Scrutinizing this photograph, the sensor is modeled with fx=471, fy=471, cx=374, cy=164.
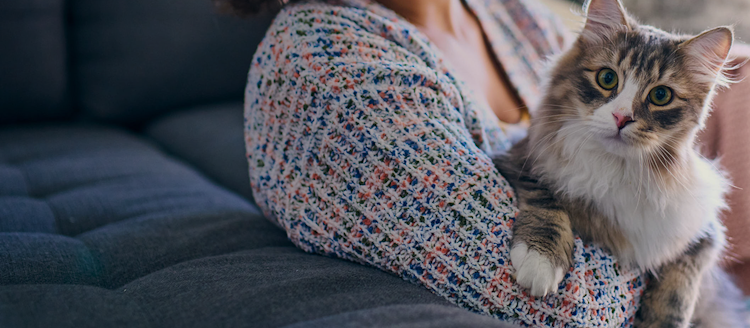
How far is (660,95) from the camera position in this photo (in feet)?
3.03

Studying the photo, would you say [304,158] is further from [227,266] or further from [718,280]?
[718,280]

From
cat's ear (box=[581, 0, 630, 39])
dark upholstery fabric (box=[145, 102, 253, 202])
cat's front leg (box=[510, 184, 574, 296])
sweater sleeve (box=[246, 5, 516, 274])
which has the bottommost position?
dark upholstery fabric (box=[145, 102, 253, 202])

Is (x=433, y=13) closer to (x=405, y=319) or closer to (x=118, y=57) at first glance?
(x=405, y=319)

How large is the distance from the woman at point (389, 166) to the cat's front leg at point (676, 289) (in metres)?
0.05

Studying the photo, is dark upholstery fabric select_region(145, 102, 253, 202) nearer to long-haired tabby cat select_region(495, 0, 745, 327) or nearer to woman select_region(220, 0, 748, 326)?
woman select_region(220, 0, 748, 326)

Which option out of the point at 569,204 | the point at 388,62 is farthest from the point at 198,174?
the point at 569,204

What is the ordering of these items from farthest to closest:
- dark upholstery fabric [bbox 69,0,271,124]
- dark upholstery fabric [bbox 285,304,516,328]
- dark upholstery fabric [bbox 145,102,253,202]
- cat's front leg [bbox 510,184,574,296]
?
dark upholstery fabric [bbox 69,0,271,124] → dark upholstery fabric [bbox 145,102,253,202] → cat's front leg [bbox 510,184,574,296] → dark upholstery fabric [bbox 285,304,516,328]

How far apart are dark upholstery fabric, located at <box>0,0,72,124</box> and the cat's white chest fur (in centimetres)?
192

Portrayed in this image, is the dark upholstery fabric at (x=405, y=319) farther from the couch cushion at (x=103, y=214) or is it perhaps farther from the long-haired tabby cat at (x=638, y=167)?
the couch cushion at (x=103, y=214)

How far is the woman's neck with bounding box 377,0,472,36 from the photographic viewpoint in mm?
1384

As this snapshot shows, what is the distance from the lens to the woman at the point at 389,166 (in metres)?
0.84

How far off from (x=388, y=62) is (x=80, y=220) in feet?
2.92

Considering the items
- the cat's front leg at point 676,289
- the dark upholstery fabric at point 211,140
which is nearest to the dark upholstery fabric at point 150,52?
the dark upholstery fabric at point 211,140

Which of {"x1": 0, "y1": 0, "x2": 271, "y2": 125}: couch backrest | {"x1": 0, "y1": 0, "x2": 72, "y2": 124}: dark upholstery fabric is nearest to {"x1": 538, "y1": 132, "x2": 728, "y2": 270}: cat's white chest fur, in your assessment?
{"x1": 0, "y1": 0, "x2": 271, "y2": 125}: couch backrest
